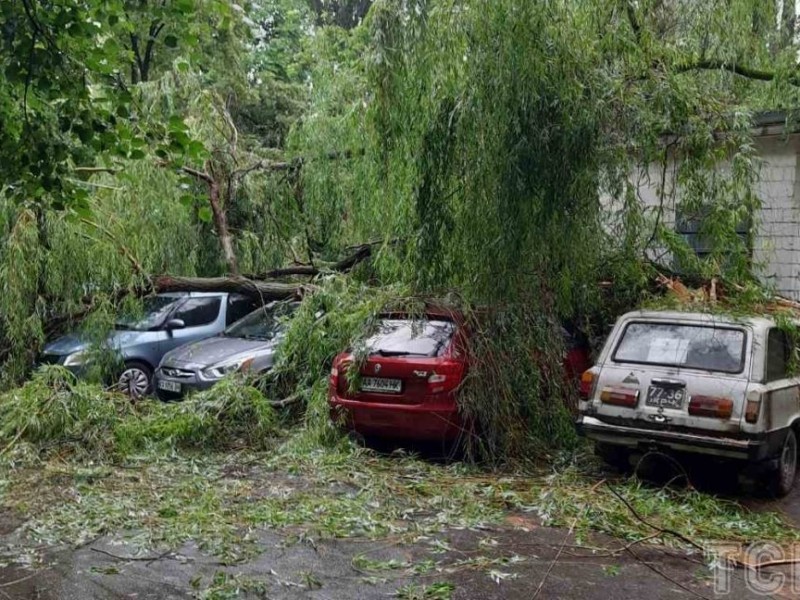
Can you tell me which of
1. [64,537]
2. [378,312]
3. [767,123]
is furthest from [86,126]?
[767,123]

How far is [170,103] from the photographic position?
11.9 m

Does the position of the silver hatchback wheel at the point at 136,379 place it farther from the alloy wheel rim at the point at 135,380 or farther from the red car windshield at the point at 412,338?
the red car windshield at the point at 412,338

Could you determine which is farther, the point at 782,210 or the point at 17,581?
the point at 782,210

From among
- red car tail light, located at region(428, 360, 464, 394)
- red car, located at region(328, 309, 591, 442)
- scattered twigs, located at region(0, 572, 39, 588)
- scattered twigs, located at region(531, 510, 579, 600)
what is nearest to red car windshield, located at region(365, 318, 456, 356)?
red car, located at region(328, 309, 591, 442)

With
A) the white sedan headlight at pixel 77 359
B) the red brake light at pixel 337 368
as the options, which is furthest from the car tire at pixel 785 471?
the white sedan headlight at pixel 77 359

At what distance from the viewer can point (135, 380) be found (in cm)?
1189

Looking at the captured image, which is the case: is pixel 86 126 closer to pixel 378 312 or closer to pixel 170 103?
pixel 378 312

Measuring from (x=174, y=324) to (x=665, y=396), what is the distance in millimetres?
7878

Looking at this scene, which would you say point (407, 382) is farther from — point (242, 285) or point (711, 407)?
point (242, 285)

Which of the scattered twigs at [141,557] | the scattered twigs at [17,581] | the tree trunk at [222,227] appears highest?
the tree trunk at [222,227]

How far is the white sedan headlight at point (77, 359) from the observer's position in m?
10.8

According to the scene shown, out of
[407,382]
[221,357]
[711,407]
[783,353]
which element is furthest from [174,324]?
[783,353]

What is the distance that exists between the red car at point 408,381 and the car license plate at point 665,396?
1812mm

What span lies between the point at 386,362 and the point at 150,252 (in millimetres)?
4732
